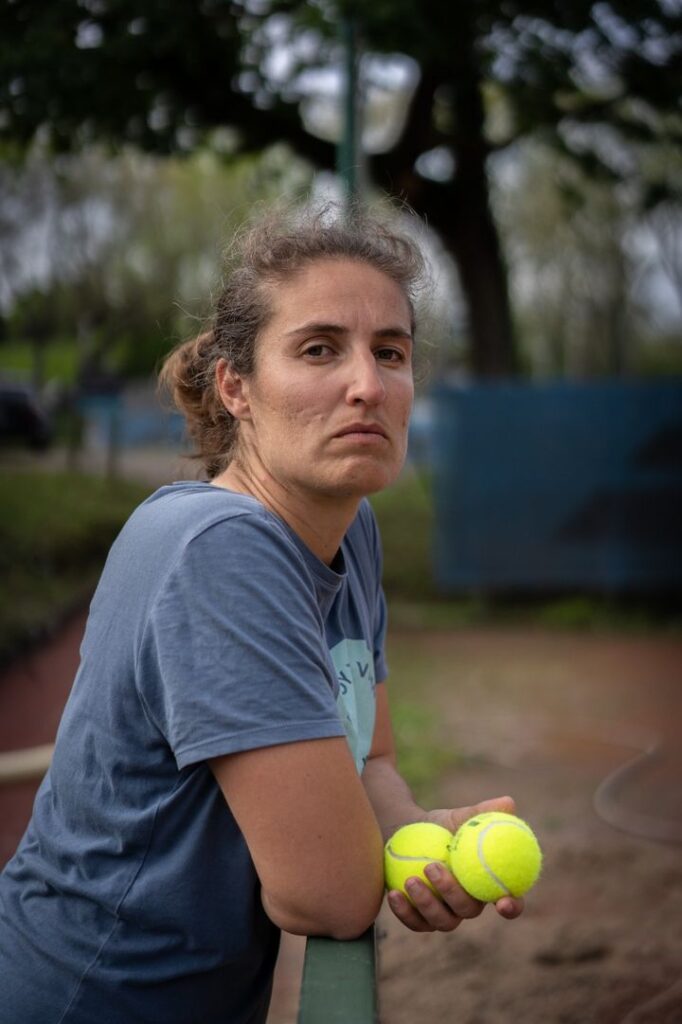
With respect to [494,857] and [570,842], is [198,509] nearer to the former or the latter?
[494,857]

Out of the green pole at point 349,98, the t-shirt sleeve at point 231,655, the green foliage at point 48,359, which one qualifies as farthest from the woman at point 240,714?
the green foliage at point 48,359

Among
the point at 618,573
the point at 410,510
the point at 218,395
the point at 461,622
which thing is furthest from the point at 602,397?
the point at 218,395

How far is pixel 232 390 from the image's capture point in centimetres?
197

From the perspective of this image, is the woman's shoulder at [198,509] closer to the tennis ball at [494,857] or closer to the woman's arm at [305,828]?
the woman's arm at [305,828]

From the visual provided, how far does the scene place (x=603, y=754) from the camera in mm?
6059

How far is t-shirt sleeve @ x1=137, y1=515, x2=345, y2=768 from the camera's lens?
1490 mm

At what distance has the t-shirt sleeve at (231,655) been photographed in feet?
4.89

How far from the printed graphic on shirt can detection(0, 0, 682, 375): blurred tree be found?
14.7 feet

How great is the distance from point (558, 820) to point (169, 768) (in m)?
3.76

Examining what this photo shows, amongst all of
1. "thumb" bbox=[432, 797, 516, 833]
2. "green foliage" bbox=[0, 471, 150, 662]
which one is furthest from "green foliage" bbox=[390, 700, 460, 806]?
"thumb" bbox=[432, 797, 516, 833]

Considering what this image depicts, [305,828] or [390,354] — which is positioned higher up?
[390,354]

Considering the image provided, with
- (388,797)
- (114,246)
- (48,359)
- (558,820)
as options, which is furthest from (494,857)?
(114,246)

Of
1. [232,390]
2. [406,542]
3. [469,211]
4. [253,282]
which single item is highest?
[469,211]

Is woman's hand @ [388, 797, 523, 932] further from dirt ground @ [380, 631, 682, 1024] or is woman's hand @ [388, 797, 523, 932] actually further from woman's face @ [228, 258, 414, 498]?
dirt ground @ [380, 631, 682, 1024]
